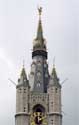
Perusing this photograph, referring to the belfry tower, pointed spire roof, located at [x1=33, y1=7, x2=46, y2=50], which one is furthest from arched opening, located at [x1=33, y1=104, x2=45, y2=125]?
pointed spire roof, located at [x1=33, y1=7, x2=46, y2=50]

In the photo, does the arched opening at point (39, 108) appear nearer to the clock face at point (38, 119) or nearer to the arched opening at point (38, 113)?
the arched opening at point (38, 113)

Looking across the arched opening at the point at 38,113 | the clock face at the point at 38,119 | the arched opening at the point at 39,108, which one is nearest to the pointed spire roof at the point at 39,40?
the arched opening at the point at 39,108

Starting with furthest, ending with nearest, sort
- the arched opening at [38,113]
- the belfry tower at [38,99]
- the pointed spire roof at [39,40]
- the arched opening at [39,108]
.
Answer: the pointed spire roof at [39,40] → the arched opening at [39,108] → the arched opening at [38,113] → the belfry tower at [38,99]

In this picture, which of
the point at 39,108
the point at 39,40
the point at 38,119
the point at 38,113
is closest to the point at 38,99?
the point at 39,108

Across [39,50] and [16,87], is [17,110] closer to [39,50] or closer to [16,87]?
[16,87]

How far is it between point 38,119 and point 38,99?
4.38 metres

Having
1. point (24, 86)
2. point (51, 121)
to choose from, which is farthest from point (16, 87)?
point (51, 121)

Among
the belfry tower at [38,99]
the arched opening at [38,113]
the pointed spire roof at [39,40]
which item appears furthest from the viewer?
the pointed spire roof at [39,40]

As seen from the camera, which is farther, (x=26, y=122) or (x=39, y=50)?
(x=39, y=50)

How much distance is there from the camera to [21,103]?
146 m

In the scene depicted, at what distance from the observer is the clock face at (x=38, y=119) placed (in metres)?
145

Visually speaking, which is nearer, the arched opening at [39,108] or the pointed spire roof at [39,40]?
the arched opening at [39,108]

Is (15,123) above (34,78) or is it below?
below

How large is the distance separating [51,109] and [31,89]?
729 cm
